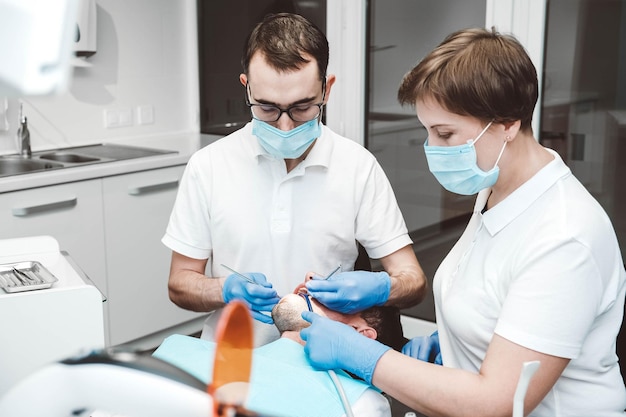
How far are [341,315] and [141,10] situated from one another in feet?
8.17

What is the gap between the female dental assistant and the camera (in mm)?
1231

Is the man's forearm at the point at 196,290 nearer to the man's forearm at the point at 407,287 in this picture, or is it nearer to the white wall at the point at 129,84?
the man's forearm at the point at 407,287

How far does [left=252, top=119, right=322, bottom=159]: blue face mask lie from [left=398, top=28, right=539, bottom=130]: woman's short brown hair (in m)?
0.50

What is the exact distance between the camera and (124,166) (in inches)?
120

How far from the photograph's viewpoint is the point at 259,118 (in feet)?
5.96

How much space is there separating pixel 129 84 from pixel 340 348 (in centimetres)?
258

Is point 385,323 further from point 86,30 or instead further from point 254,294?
point 86,30

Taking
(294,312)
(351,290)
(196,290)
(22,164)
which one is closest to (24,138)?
(22,164)

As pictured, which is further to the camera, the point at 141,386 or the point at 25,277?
the point at 25,277

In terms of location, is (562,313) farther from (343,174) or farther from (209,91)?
(209,91)

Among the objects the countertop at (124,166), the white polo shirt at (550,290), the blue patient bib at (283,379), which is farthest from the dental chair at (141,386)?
the countertop at (124,166)

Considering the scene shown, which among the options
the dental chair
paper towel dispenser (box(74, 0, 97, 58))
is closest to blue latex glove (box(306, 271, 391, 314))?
the dental chair

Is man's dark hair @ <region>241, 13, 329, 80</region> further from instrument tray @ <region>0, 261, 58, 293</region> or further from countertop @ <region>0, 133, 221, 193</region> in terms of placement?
countertop @ <region>0, 133, 221, 193</region>

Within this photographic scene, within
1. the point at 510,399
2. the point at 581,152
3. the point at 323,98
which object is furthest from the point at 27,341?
the point at 581,152
